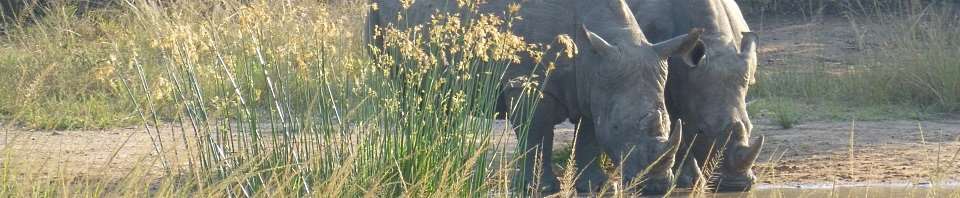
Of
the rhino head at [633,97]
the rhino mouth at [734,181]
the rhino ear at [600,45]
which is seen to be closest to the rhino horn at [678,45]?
the rhino head at [633,97]

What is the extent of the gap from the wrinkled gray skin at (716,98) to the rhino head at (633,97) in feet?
0.50

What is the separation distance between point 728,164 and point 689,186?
203 mm

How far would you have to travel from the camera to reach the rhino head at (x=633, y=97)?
22.3ft

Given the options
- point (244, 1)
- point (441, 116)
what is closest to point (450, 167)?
point (441, 116)

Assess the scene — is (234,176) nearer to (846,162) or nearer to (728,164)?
(728,164)

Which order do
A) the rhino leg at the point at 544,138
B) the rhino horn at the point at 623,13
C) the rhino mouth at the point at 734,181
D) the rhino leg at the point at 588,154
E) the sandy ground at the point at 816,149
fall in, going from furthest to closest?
the sandy ground at the point at 816,149 < the rhino leg at the point at 588,154 < the rhino leg at the point at 544,138 < the rhino horn at the point at 623,13 < the rhino mouth at the point at 734,181

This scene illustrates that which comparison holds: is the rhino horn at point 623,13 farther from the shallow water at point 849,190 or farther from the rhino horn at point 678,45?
the shallow water at point 849,190

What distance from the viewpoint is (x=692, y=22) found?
7.56m

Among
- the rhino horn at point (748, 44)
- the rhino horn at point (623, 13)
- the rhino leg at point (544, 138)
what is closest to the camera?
the rhino horn at point (748, 44)

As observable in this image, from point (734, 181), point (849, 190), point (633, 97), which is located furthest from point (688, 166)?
point (849, 190)

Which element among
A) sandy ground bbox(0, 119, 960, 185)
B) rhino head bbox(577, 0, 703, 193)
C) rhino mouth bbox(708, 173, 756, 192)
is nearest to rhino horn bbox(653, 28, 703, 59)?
rhino head bbox(577, 0, 703, 193)

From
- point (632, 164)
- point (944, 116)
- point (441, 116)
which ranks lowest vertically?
point (944, 116)

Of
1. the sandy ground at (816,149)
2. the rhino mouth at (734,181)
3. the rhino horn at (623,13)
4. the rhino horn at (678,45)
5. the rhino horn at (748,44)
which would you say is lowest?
the sandy ground at (816,149)

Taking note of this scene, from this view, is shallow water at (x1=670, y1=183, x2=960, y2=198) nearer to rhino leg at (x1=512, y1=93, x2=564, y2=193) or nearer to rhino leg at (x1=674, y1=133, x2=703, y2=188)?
rhino leg at (x1=674, y1=133, x2=703, y2=188)
